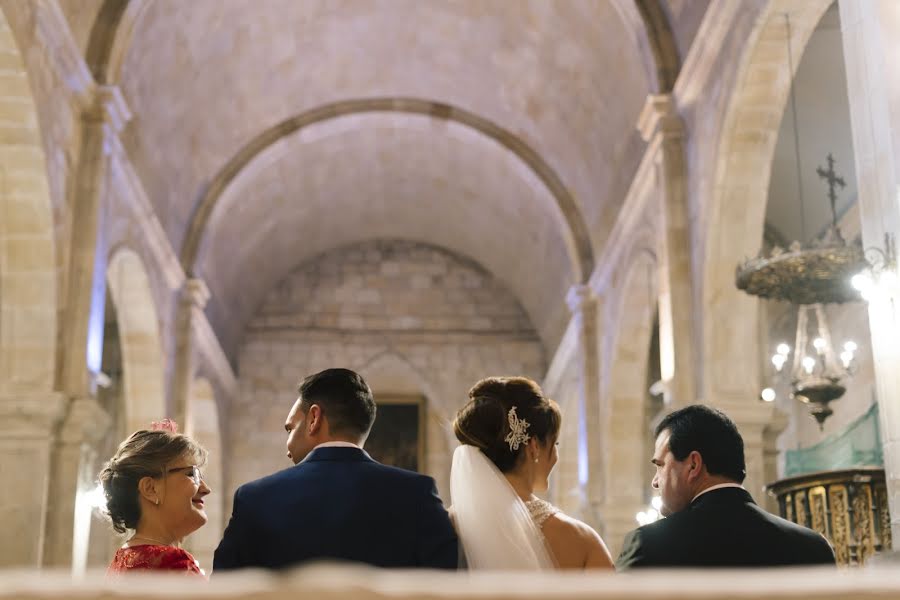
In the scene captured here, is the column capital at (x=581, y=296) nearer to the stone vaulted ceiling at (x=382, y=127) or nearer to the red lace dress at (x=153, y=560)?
the stone vaulted ceiling at (x=382, y=127)

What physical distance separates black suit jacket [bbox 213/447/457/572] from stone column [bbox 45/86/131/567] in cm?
697

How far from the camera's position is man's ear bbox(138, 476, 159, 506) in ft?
12.4

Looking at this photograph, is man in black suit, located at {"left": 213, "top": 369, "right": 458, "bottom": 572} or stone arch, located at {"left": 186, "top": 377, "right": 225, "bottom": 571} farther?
stone arch, located at {"left": 186, "top": 377, "right": 225, "bottom": 571}

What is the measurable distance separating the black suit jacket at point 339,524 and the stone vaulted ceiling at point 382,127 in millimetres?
9642

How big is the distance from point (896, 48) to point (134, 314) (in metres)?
10.2

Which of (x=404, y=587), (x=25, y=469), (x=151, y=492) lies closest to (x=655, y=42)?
(x=25, y=469)

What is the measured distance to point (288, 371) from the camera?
2119 cm

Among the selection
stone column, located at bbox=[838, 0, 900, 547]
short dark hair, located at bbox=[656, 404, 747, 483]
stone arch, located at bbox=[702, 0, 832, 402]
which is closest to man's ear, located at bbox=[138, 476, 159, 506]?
short dark hair, located at bbox=[656, 404, 747, 483]

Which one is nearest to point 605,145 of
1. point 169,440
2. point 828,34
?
point 828,34

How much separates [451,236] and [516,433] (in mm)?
18351

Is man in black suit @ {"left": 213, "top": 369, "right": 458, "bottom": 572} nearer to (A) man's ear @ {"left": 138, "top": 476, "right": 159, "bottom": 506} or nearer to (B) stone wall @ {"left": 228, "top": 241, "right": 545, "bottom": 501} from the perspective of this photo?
(A) man's ear @ {"left": 138, "top": 476, "right": 159, "bottom": 506}

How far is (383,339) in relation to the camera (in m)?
21.5

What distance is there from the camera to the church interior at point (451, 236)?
9250mm

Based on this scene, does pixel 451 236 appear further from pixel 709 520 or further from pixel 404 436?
pixel 709 520
